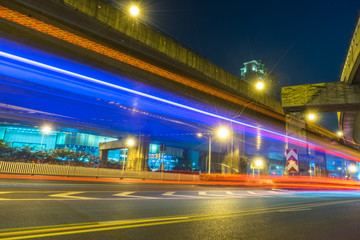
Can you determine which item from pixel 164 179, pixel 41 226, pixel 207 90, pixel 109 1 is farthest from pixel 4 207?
pixel 164 179

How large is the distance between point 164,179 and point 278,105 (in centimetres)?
1636

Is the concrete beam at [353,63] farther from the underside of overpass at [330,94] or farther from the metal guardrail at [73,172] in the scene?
the metal guardrail at [73,172]

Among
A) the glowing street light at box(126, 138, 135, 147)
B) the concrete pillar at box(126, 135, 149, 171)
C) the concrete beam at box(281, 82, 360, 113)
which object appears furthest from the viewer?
the concrete pillar at box(126, 135, 149, 171)

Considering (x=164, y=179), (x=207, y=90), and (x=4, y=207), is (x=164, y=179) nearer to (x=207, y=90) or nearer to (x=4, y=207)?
(x=207, y=90)

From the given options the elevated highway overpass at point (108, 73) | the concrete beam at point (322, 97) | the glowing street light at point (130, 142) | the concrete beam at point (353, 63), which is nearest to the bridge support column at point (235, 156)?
the elevated highway overpass at point (108, 73)

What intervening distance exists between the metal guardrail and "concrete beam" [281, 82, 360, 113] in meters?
15.1

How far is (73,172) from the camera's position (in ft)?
77.5

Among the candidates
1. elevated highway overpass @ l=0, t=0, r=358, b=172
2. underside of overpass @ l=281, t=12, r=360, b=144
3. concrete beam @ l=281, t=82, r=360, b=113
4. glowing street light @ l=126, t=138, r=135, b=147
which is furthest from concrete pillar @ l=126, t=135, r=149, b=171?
concrete beam @ l=281, t=82, r=360, b=113

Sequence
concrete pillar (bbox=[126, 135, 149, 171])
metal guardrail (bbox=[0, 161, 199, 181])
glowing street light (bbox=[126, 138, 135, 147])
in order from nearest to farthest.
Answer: metal guardrail (bbox=[0, 161, 199, 181]), glowing street light (bbox=[126, 138, 135, 147]), concrete pillar (bbox=[126, 135, 149, 171])

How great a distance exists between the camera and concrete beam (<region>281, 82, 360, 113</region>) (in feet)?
57.3

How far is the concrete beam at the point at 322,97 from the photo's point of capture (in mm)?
17453

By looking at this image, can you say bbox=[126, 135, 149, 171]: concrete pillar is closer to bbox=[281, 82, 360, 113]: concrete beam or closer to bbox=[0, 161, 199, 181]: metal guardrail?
bbox=[0, 161, 199, 181]: metal guardrail

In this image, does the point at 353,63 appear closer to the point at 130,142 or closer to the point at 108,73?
the point at 108,73


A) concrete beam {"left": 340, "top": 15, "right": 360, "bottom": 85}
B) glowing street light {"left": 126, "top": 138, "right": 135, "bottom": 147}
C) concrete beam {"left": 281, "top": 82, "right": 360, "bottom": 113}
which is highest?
concrete beam {"left": 340, "top": 15, "right": 360, "bottom": 85}
